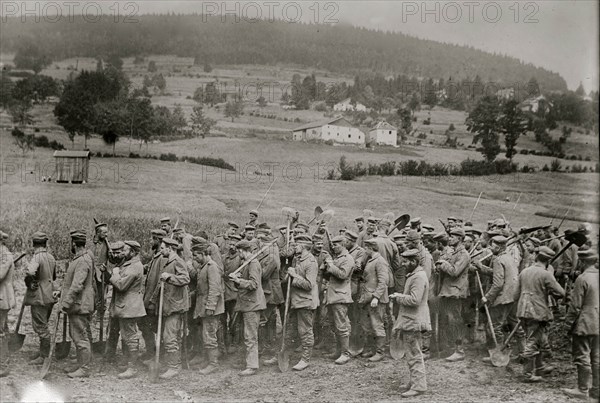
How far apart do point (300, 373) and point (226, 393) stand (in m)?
1.32

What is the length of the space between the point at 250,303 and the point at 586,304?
4977 millimetres

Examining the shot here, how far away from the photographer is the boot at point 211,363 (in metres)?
9.12

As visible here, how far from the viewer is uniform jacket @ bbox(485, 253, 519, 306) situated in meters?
9.38

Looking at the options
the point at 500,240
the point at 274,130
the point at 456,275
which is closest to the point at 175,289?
the point at 456,275

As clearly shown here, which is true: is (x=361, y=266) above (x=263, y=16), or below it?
below

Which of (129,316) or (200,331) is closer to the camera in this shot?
(129,316)

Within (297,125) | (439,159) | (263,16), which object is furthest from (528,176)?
(263,16)

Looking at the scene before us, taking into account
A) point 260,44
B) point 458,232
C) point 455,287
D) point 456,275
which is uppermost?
point 260,44

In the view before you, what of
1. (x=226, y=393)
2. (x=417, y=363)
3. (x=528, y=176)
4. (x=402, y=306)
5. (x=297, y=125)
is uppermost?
(x=297, y=125)

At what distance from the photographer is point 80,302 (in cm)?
876

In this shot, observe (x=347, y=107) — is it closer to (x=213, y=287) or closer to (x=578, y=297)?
(x=213, y=287)

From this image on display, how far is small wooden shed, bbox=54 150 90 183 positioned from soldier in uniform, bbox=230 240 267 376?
8.57 metres

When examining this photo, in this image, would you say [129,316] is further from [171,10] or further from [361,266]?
[171,10]

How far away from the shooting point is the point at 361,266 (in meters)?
9.98
